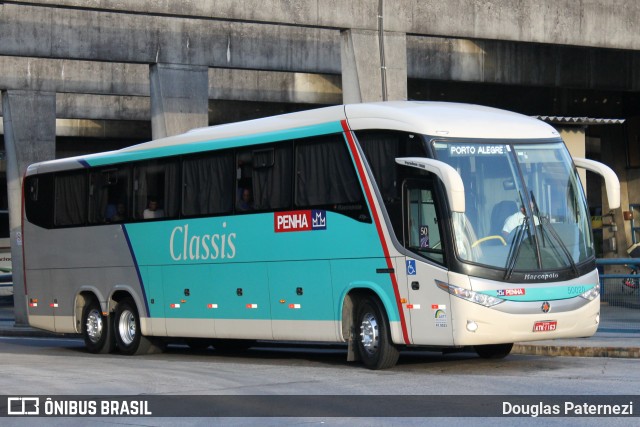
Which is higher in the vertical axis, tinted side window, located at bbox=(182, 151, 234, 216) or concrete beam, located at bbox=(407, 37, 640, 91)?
concrete beam, located at bbox=(407, 37, 640, 91)

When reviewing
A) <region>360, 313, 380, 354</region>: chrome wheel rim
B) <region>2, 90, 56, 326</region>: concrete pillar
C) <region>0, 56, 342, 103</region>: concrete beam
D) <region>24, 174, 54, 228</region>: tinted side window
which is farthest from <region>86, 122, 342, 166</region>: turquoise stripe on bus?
<region>0, 56, 342, 103</region>: concrete beam

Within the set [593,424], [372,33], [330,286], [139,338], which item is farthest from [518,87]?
[593,424]

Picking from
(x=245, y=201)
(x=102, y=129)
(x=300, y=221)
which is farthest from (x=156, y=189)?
(x=102, y=129)

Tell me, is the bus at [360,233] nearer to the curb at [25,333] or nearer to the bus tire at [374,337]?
the bus tire at [374,337]

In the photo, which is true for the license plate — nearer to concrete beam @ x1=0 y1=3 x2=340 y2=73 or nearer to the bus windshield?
the bus windshield

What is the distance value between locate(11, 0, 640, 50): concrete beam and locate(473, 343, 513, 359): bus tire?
9.69 m

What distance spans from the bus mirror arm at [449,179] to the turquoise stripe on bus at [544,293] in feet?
4.10

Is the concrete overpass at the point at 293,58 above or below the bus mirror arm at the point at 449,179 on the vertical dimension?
above

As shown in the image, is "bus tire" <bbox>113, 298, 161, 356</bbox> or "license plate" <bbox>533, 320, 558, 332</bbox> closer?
"license plate" <bbox>533, 320, 558, 332</bbox>

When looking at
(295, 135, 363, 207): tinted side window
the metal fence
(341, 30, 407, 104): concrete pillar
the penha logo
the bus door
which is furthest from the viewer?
(341, 30, 407, 104): concrete pillar

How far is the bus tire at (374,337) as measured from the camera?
16656 millimetres

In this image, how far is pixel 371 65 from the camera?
2616 centimetres

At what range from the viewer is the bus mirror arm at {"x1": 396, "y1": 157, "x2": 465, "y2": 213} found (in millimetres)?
15172

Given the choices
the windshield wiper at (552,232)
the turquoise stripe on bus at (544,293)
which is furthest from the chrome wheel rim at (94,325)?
the windshield wiper at (552,232)
